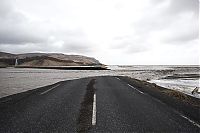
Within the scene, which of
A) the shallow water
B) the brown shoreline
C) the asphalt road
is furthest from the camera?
the shallow water

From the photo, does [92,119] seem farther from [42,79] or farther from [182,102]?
[42,79]

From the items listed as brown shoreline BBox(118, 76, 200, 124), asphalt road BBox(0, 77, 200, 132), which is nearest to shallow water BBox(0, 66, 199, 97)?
brown shoreline BBox(118, 76, 200, 124)

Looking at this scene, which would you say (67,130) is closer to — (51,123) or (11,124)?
(51,123)

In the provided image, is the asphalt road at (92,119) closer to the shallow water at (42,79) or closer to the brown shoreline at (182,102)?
the brown shoreline at (182,102)

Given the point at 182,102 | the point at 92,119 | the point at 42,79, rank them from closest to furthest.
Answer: the point at 92,119 → the point at 182,102 → the point at 42,79

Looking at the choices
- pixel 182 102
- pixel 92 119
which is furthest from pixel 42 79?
pixel 92 119

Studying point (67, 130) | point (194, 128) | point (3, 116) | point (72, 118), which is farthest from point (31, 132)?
point (194, 128)

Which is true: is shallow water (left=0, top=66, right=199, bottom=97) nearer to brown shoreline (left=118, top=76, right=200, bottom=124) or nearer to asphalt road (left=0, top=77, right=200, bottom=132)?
brown shoreline (left=118, top=76, right=200, bottom=124)

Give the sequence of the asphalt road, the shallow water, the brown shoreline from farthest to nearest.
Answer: the shallow water < the brown shoreline < the asphalt road

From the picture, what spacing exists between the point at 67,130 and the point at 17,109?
12.6 ft

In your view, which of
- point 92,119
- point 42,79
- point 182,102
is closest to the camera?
point 92,119

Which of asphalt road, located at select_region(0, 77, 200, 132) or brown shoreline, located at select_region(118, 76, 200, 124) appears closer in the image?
asphalt road, located at select_region(0, 77, 200, 132)

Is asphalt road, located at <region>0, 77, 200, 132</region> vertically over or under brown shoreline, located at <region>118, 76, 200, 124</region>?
over

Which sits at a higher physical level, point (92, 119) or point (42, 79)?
point (92, 119)
